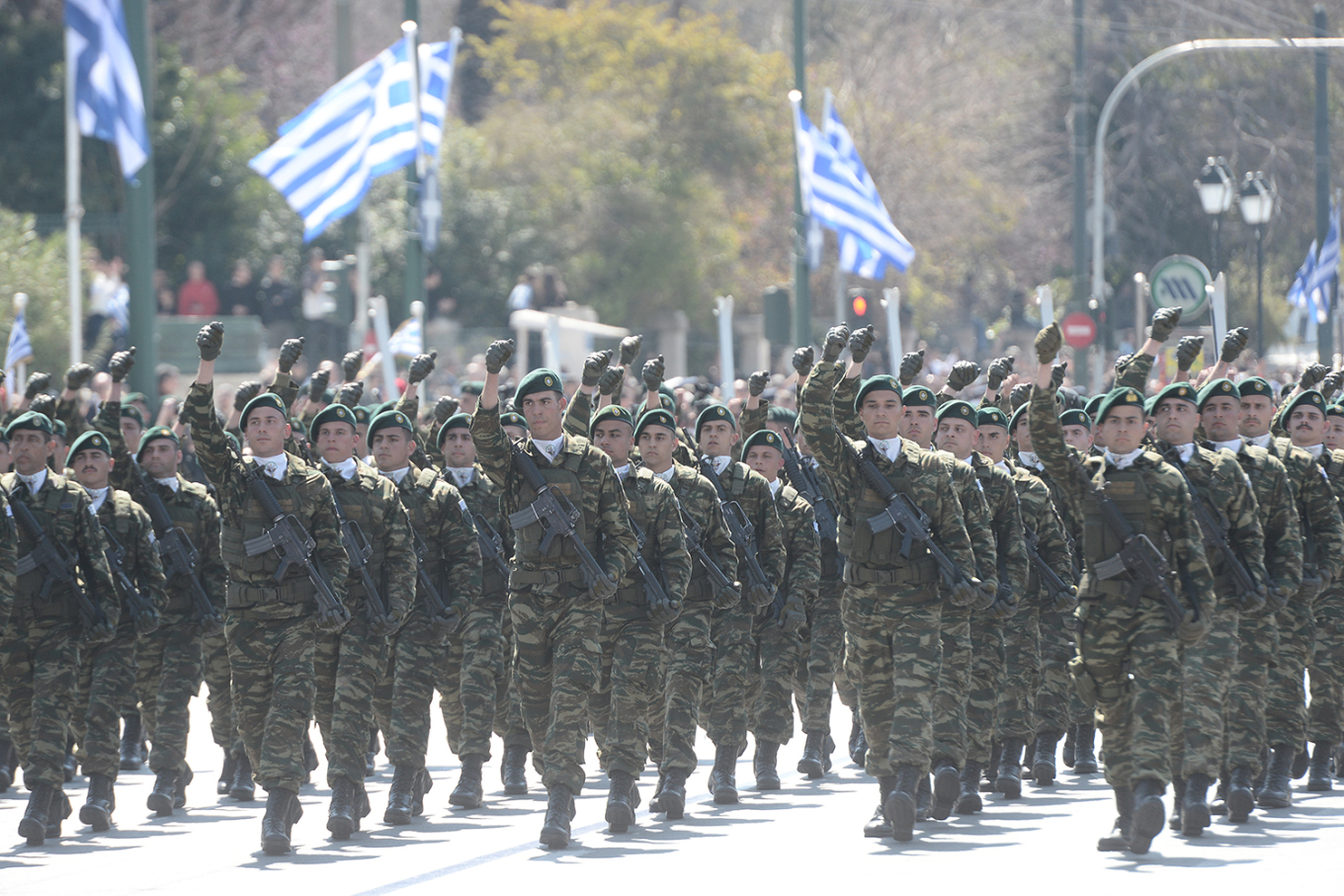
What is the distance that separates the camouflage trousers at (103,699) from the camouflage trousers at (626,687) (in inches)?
91.6

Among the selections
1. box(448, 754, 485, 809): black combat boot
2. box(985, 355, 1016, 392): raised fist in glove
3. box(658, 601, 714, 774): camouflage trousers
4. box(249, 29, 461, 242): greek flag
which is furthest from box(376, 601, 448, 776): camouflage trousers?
box(249, 29, 461, 242): greek flag

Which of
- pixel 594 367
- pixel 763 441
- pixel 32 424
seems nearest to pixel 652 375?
pixel 763 441

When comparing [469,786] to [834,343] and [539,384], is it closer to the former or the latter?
[539,384]

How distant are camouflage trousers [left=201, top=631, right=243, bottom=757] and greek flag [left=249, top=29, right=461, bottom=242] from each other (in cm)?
819

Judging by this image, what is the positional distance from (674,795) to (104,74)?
11.6 m

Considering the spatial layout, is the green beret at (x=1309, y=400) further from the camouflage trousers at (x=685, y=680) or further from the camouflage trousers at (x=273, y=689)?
the camouflage trousers at (x=273, y=689)

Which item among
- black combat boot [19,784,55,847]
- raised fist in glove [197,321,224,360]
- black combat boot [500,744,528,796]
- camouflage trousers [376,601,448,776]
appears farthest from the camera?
black combat boot [500,744,528,796]

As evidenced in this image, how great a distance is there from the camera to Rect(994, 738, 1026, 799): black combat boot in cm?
1095

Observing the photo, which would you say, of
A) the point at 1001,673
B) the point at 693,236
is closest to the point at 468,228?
the point at 693,236

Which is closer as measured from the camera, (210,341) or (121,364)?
(210,341)

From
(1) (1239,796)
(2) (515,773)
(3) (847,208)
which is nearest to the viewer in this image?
(1) (1239,796)

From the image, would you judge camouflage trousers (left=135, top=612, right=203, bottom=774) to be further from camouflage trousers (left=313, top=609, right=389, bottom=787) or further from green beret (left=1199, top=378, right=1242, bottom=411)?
green beret (left=1199, top=378, right=1242, bottom=411)

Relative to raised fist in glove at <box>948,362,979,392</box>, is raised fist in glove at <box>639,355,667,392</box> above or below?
above

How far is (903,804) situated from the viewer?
9.48 meters
